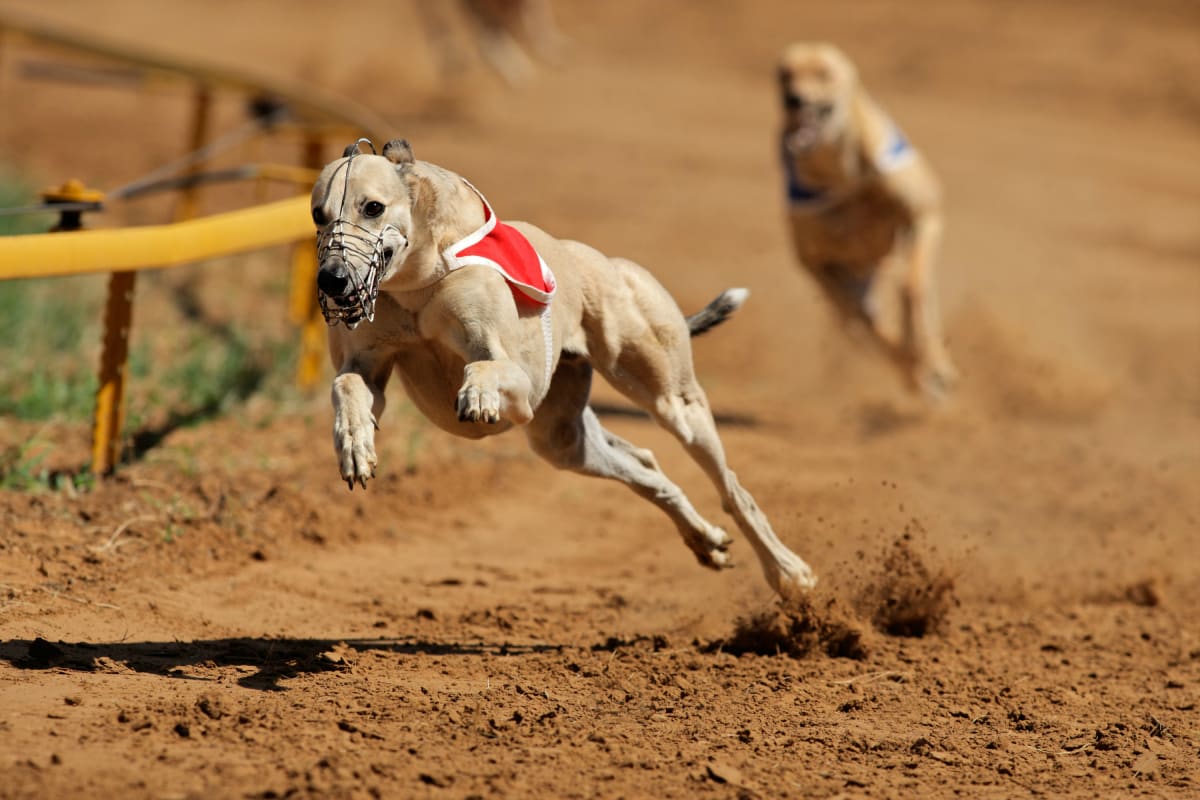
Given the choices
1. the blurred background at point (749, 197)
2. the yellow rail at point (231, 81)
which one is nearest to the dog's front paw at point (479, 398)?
the blurred background at point (749, 197)

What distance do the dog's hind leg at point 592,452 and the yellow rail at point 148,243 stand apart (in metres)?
1.59

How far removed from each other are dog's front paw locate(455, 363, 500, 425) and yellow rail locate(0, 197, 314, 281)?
1.67 meters

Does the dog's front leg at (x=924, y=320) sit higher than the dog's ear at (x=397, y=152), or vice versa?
the dog's front leg at (x=924, y=320)

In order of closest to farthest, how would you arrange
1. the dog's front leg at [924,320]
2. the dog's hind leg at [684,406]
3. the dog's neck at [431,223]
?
the dog's neck at [431,223] < the dog's hind leg at [684,406] < the dog's front leg at [924,320]

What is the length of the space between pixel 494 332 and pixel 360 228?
0.48 m

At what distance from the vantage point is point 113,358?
5590 mm

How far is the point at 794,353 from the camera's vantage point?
418 inches

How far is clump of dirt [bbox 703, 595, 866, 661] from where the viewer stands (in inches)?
197

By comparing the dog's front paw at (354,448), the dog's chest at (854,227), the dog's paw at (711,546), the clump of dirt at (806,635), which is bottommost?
the clump of dirt at (806,635)

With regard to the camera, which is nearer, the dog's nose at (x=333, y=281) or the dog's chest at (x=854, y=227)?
the dog's nose at (x=333, y=281)

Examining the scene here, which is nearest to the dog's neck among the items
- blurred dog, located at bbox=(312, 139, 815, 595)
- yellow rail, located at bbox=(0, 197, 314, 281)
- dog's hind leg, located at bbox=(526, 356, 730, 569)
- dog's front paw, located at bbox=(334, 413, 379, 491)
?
blurred dog, located at bbox=(312, 139, 815, 595)

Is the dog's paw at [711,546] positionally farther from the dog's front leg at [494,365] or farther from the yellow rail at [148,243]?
the yellow rail at [148,243]

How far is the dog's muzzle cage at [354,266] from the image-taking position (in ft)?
12.3

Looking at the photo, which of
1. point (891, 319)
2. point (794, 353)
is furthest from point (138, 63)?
point (891, 319)
